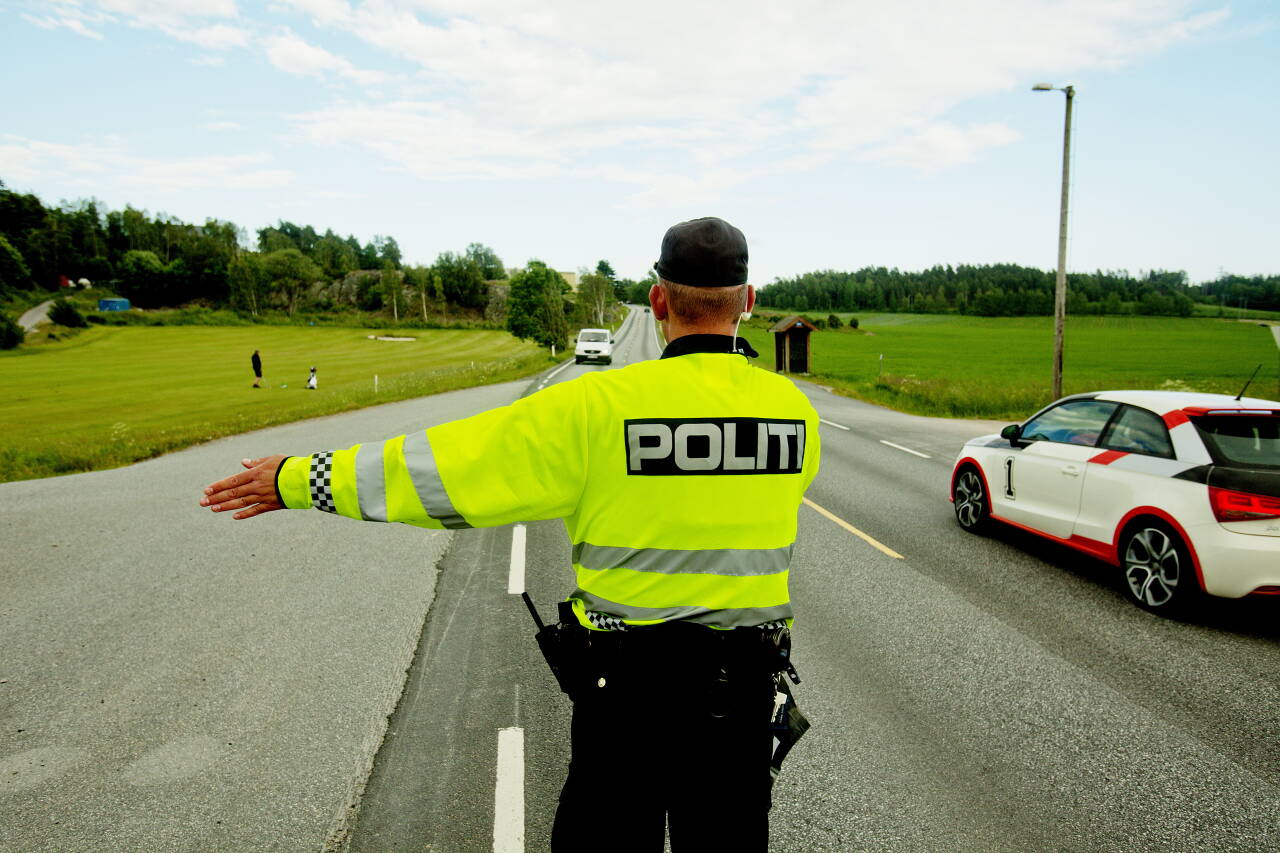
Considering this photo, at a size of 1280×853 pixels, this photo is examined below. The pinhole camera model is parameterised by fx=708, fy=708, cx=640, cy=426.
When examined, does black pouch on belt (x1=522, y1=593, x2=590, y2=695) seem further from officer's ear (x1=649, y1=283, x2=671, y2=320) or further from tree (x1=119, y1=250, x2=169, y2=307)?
tree (x1=119, y1=250, x2=169, y2=307)

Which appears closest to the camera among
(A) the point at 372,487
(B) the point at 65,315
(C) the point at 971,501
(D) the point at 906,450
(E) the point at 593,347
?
(A) the point at 372,487

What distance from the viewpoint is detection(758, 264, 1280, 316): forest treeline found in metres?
113

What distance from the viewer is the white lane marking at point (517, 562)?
233 inches

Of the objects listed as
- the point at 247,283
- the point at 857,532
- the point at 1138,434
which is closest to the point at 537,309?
the point at 857,532

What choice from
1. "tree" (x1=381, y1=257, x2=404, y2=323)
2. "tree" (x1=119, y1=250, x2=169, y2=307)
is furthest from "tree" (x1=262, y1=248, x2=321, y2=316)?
"tree" (x1=381, y1=257, x2=404, y2=323)

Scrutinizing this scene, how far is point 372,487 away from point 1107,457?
6514 mm

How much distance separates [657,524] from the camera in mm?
1722

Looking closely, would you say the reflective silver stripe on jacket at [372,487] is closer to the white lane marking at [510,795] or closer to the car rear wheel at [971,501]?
the white lane marking at [510,795]

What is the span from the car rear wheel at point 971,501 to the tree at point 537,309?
149 ft

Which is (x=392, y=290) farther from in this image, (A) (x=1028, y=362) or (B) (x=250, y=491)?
(B) (x=250, y=491)

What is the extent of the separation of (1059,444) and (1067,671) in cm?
301

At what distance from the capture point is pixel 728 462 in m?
1.75

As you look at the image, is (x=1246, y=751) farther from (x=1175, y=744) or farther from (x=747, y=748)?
(x=747, y=748)

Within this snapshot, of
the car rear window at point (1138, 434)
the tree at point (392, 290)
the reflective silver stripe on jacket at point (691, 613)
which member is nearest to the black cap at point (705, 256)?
the reflective silver stripe on jacket at point (691, 613)
